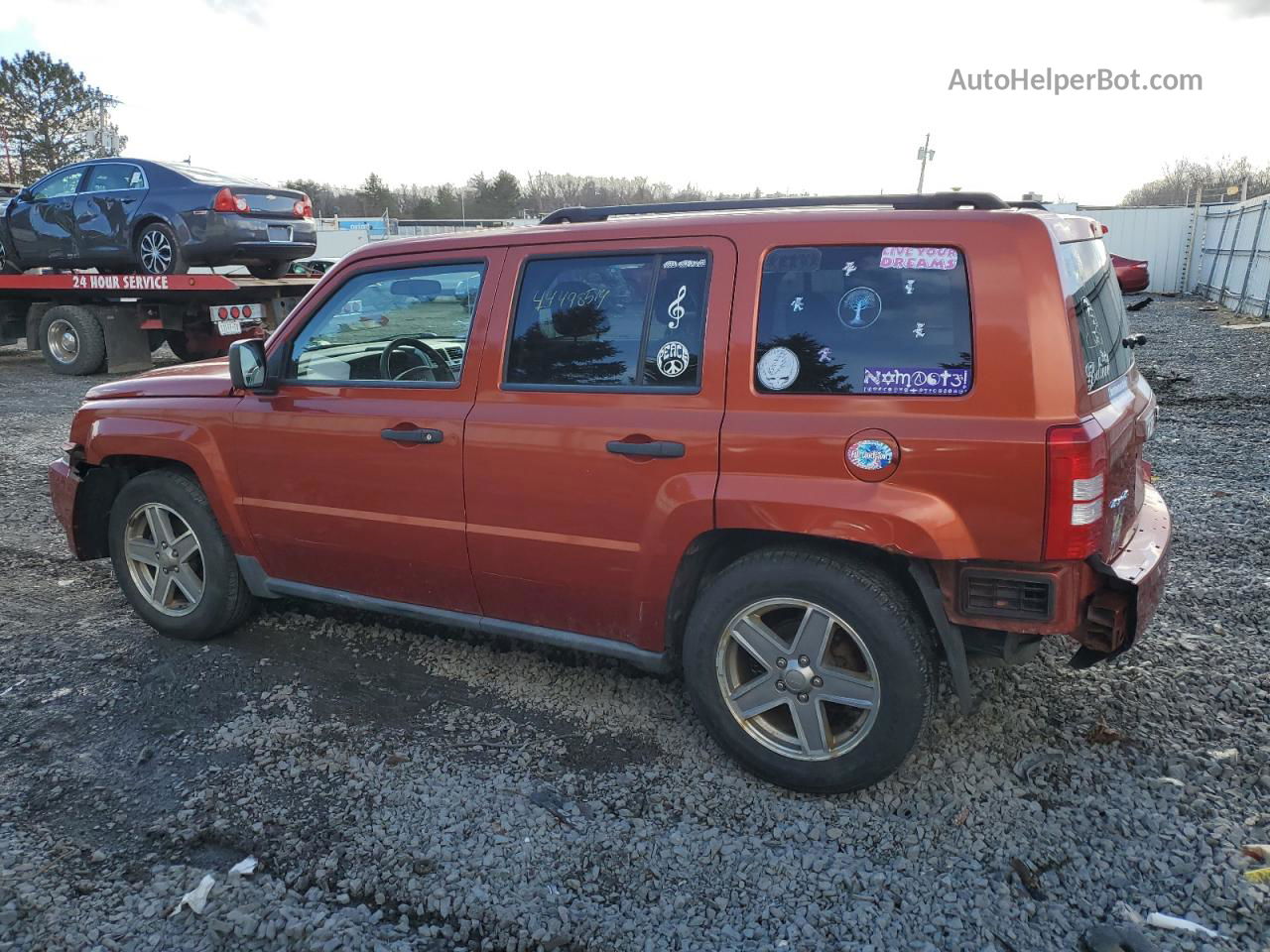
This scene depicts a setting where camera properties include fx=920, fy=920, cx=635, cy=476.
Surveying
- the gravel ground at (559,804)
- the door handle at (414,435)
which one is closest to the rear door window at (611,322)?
the door handle at (414,435)

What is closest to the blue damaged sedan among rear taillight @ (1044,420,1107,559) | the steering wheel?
the steering wheel

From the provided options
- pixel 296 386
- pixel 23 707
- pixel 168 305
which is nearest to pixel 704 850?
pixel 296 386

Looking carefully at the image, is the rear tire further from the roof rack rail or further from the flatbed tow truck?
the roof rack rail

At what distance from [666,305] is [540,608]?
3.99 feet

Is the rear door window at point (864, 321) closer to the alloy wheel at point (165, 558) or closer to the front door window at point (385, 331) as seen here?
the front door window at point (385, 331)

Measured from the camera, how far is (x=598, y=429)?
3129 millimetres

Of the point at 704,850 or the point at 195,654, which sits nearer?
the point at 704,850

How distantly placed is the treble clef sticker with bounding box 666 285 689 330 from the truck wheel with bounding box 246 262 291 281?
11.1 metres

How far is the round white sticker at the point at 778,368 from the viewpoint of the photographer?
→ 9.50ft

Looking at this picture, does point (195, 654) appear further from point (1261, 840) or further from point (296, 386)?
point (1261, 840)

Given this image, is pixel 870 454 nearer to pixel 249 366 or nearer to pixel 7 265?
pixel 249 366

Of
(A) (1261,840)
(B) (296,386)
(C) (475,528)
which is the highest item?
(B) (296,386)

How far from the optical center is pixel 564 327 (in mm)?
3297

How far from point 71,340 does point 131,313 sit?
1.03 m
